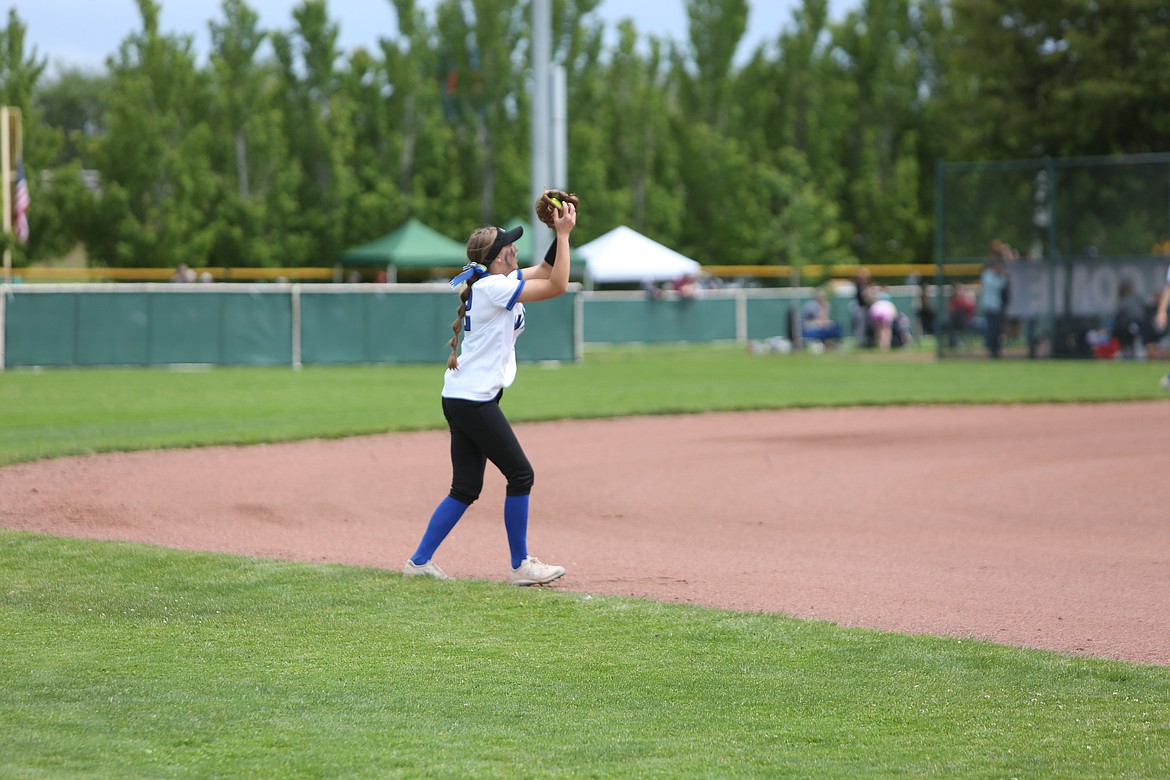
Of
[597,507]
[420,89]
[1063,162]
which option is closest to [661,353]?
[1063,162]

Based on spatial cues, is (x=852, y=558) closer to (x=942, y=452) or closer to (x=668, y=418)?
(x=942, y=452)

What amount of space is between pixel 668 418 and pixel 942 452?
13.4ft

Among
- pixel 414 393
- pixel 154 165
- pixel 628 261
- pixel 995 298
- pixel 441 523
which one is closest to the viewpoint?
pixel 441 523

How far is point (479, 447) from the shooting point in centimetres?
735

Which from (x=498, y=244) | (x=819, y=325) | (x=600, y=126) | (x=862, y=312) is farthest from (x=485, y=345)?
(x=600, y=126)

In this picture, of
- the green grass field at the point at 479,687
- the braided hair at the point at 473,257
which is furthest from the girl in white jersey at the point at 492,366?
the green grass field at the point at 479,687

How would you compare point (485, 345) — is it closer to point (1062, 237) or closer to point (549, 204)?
point (549, 204)

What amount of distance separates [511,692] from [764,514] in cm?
520

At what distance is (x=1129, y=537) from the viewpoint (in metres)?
9.23

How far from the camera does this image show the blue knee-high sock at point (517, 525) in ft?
24.3

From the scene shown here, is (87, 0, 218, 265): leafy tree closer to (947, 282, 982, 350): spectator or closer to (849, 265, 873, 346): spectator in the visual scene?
(849, 265, 873, 346): spectator

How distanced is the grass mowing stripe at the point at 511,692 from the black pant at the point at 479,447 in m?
0.53

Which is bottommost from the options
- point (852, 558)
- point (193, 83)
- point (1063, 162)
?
point (852, 558)

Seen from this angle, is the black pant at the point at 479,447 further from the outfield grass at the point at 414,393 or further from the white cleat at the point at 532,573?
the outfield grass at the point at 414,393
